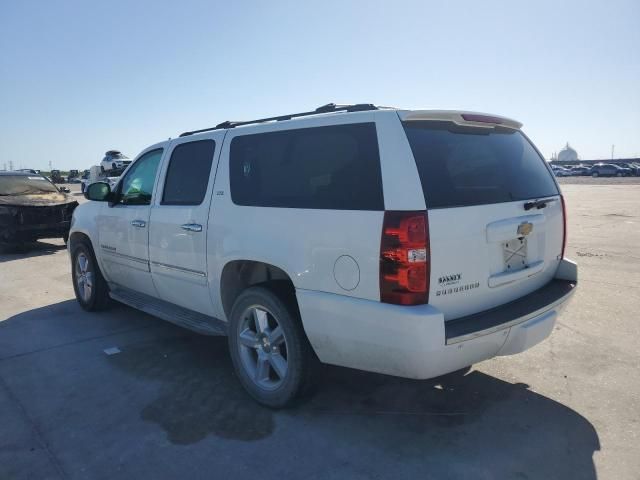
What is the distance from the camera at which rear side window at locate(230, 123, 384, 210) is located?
2.94 meters

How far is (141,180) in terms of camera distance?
16.5 ft

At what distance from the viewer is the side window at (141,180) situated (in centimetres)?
482

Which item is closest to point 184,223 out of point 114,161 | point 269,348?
point 269,348

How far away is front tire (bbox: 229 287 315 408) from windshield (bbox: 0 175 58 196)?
9722 millimetres

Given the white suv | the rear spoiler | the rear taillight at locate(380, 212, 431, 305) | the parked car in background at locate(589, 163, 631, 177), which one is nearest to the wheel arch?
the white suv

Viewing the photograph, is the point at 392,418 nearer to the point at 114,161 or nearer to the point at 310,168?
the point at 310,168

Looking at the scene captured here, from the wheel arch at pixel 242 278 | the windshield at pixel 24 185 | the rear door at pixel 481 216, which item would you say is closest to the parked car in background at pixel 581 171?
the windshield at pixel 24 185

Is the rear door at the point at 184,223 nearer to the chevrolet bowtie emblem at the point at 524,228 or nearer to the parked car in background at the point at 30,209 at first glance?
the chevrolet bowtie emblem at the point at 524,228

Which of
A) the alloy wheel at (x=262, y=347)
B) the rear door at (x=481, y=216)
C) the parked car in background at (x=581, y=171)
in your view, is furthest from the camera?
the parked car in background at (x=581, y=171)

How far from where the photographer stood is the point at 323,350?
3143 millimetres

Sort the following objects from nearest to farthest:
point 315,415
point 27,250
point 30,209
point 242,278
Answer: point 315,415, point 242,278, point 30,209, point 27,250

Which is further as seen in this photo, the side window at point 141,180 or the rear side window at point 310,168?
the side window at point 141,180

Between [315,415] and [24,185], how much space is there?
1078 cm

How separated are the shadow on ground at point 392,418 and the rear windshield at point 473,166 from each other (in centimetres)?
143
